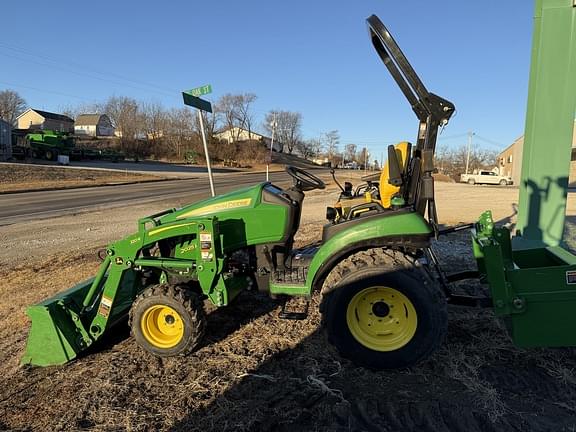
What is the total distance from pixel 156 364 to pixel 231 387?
76 centimetres

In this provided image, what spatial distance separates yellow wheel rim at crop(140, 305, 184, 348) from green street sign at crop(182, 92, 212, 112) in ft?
12.8

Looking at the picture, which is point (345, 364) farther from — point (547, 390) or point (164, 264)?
point (164, 264)

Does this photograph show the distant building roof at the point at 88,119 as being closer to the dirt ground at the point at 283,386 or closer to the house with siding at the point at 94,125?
the house with siding at the point at 94,125

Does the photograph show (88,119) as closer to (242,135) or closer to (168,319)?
(242,135)

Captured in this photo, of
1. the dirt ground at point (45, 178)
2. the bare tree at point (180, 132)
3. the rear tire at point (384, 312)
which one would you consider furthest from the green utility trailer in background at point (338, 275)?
the bare tree at point (180, 132)

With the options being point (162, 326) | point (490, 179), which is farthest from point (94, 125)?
point (162, 326)

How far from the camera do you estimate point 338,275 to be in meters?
3.23

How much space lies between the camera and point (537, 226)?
248 inches

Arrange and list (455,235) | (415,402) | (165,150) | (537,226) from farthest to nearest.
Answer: (165,150)
(455,235)
(537,226)
(415,402)

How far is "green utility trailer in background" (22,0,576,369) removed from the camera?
307 cm

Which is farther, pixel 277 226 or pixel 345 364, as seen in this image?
pixel 277 226

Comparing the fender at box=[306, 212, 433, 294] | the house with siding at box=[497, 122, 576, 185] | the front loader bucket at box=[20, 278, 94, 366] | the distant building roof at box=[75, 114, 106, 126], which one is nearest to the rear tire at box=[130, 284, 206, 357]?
the front loader bucket at box=[20, 278, 94, 366]

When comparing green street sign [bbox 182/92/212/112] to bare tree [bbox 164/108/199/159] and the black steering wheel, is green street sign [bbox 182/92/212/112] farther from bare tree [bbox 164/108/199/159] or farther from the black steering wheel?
bare tree [bbox 164/108/199/159]

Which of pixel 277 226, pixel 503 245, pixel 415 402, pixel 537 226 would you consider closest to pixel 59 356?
pixel 277 226
